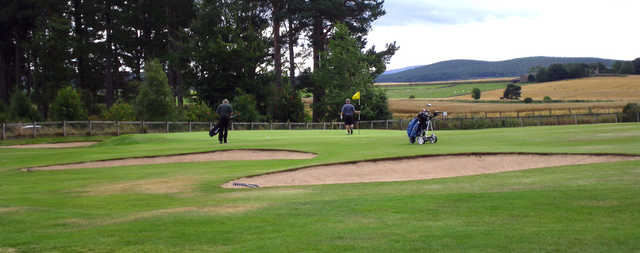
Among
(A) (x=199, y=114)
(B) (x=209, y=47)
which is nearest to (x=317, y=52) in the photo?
(B) (x=209, y=47)

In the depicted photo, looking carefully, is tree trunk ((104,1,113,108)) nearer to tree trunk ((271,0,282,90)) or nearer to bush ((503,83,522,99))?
tree trunk ((271,0,282,90))

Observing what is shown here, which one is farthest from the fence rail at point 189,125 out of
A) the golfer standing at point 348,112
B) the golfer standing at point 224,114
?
the golfer standing at point 224,114

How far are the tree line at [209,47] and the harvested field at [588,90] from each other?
145 ft

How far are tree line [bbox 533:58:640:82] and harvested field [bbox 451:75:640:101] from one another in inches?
256

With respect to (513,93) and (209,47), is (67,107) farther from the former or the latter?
(513,93)

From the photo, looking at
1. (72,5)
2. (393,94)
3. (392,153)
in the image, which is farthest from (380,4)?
(393,94)

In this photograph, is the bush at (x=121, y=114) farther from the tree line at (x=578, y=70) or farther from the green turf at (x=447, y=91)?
the tree line at (x=578, y=70)

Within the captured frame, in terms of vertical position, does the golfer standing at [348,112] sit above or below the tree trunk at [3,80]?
below

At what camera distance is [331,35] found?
69875 mm

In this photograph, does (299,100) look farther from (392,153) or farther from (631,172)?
(631,172)

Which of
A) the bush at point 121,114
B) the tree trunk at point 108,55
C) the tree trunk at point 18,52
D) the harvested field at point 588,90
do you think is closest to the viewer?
the bush at point 121,114

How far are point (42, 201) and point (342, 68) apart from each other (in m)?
54.5

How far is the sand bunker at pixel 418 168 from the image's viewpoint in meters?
14.9

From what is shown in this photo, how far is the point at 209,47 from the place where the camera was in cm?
6394
